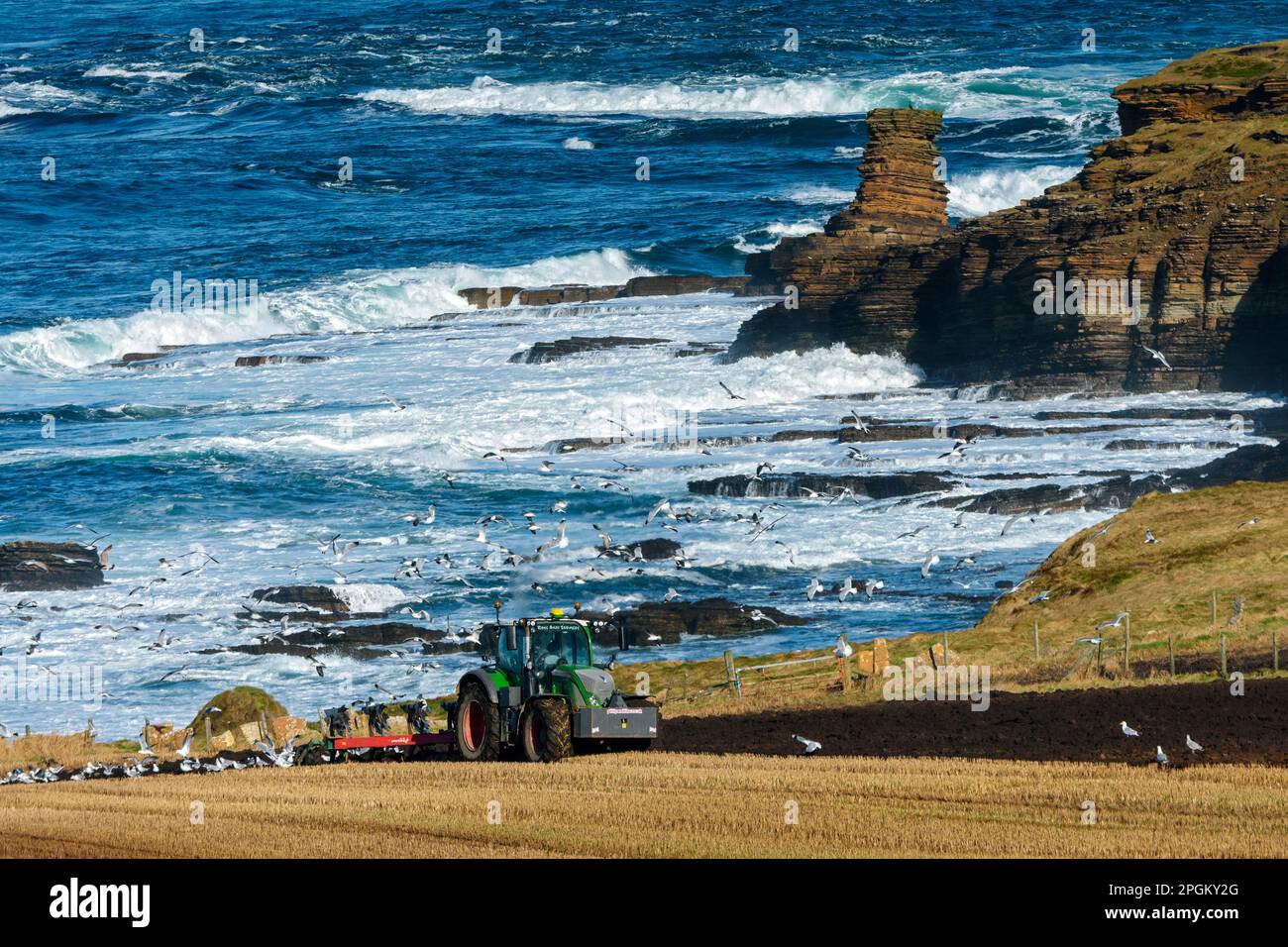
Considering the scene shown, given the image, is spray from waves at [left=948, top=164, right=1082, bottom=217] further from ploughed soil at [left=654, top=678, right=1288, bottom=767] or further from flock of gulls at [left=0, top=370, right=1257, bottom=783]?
ploughed soil at [left=654, top=678, right=1288, bottom=767]

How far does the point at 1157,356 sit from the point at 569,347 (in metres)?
23.1

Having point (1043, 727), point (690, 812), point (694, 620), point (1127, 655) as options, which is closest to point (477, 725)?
point (690, 812)

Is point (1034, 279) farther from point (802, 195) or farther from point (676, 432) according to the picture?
point (802, 195)

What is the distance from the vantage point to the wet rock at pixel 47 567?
46.0 m

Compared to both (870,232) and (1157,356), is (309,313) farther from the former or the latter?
(1157,356)

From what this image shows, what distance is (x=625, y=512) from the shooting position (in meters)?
51.2

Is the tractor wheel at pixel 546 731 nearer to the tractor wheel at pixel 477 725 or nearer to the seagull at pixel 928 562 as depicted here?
the tractor wheel at pixel 477 725

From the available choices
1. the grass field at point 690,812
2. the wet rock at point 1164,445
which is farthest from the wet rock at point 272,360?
the grass field at point 690,812

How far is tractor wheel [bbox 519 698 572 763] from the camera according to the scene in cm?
2331

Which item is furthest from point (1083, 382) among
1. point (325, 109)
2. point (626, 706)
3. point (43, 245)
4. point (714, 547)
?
point (325, 109)

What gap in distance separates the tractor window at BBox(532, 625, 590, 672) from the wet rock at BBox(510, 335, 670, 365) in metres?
47.4

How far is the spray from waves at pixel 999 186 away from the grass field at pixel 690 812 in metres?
76.3

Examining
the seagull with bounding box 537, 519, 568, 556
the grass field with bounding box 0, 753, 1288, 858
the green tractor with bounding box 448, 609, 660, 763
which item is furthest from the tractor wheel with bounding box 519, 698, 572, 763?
the seagull with bounding box 537, 519, 568, 556

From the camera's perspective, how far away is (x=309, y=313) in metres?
83.7
